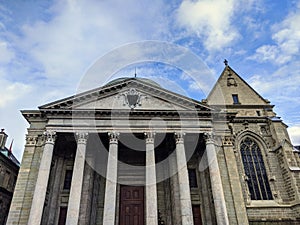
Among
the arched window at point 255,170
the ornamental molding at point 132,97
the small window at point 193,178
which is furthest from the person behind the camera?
the arched window at point 255,170

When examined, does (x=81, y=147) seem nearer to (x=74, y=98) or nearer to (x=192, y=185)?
(x=74, y=98)

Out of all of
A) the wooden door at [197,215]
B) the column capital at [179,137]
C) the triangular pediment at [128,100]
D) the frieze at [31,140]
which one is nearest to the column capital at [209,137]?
the column capital at [179,137]

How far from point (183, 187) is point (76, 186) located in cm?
673

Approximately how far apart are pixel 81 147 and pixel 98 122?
210 centimetres

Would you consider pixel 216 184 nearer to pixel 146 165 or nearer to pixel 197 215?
pixel 197 215

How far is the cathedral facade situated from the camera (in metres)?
15.0

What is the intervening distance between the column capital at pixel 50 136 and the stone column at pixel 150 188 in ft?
21.2

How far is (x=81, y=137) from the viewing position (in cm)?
1600

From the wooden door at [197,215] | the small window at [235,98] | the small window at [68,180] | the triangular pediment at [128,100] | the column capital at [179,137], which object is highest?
the small window at [235,98]

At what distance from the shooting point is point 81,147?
15.6 meters

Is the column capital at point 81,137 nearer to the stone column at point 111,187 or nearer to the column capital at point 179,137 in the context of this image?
the stone column at point 111,187

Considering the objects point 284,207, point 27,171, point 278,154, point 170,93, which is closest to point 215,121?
point 170,93

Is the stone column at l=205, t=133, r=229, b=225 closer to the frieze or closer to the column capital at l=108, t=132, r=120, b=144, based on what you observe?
the column capital at l=108, t=132, r=120, b=144

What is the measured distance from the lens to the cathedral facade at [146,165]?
15.0 metres
